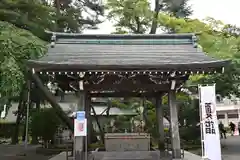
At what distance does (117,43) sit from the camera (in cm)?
1167

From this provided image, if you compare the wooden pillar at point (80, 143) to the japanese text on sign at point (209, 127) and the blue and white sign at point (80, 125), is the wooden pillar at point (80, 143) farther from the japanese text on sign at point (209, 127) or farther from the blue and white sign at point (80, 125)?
the japanese text on sign at point (209, 127)

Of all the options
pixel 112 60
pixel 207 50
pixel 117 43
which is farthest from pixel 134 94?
pixel 207 50

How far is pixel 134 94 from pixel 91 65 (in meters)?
3.98

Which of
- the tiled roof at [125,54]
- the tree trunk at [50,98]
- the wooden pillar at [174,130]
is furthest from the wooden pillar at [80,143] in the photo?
the tree trunk at [50,98]

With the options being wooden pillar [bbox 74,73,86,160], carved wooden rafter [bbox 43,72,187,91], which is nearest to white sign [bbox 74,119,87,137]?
wooden pillar [bbox 74,73,86,160]

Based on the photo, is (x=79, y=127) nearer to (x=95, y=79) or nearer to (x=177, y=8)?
(x=95, y=79)

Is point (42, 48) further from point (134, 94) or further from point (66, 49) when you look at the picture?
point (134, 94)

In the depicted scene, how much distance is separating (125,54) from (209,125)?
12.4ft

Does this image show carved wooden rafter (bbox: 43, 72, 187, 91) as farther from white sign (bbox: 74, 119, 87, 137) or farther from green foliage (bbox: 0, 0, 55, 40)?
green foliage (bbox: 0, 0, 55, 40)

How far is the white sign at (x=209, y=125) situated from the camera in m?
8.53

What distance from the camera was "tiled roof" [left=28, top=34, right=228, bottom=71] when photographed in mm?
8469

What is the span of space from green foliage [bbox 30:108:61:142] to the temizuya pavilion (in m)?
7.09

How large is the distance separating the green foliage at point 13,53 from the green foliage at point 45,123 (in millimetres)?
8652

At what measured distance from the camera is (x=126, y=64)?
8.54 meters
